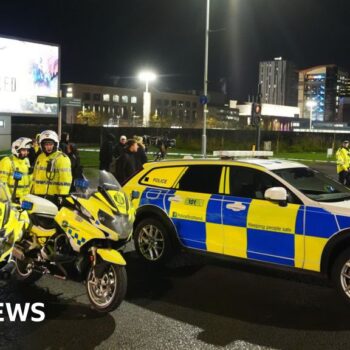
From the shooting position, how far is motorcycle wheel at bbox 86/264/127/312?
4934 millimetres

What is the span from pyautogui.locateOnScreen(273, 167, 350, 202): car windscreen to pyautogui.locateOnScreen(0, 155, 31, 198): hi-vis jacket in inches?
139

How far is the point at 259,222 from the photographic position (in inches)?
229

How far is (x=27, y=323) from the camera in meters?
4.88

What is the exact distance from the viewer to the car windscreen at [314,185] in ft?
19.3

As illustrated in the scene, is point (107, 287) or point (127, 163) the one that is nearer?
point (107, 287)

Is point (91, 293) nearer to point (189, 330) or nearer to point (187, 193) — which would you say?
point (189, 330)

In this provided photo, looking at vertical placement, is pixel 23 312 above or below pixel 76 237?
below

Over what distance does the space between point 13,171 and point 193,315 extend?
139 inches

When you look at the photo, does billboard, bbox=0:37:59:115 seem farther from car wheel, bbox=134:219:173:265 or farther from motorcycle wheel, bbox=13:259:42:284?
motorcycle wheel, bbox=13:259:42:284

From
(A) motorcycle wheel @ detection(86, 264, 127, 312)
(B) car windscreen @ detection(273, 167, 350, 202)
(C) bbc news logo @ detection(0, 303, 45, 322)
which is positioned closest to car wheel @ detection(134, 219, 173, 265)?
(B) car windscreen @ detection(273, 167, 350, 202)

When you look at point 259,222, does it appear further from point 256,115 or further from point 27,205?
point 256,115

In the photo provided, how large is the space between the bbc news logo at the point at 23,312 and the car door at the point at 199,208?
1.99 metres

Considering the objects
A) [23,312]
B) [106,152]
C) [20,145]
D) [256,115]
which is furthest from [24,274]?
[256,115]

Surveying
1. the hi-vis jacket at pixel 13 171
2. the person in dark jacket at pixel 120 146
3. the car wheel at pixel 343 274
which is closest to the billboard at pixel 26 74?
the person in dark jacket at pixel 120 146
